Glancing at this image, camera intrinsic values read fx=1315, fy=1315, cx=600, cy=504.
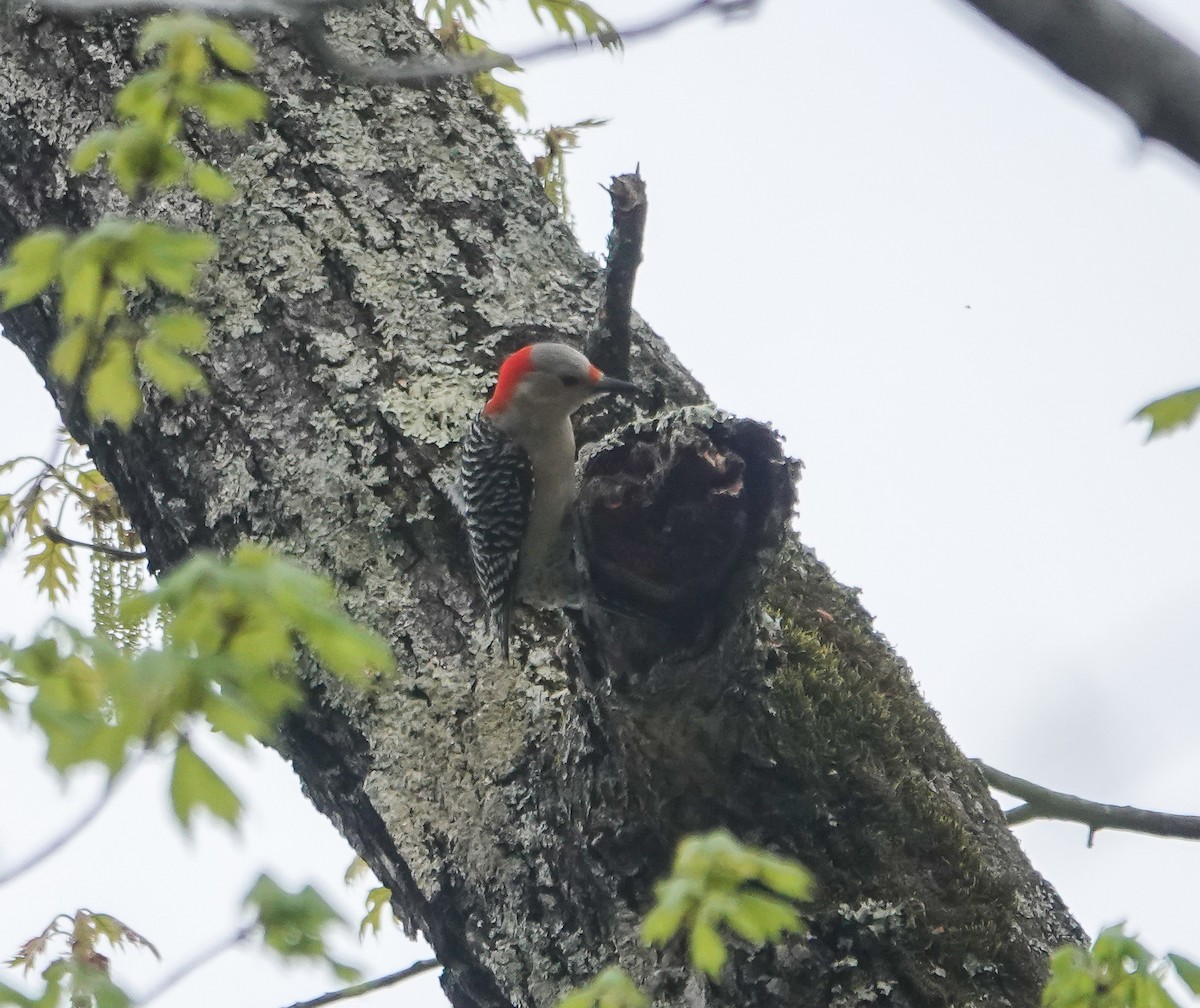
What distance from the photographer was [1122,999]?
7.90ft

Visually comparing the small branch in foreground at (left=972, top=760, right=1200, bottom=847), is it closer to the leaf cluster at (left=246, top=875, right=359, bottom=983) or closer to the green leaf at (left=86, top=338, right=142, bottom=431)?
the leaf cluster at (left=246, top=875, right=359, bottom=983)

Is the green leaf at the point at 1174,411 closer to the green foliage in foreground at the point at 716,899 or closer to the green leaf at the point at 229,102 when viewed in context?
the green foliage in foreground at the point at 716,899

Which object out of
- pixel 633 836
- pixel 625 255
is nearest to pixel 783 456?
pixel 625 255

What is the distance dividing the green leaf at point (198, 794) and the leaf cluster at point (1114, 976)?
159cm

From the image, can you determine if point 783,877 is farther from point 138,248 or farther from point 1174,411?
point 138,248

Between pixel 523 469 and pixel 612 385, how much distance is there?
1230 millimetres

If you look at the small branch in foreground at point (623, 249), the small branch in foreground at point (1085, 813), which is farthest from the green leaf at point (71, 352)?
the small branch in foreground at point (1085, 813)

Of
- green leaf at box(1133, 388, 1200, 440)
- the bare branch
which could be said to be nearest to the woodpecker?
green leaf at box(1133, 388, 1200, 440)

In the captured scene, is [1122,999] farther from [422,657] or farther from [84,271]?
[84,271]

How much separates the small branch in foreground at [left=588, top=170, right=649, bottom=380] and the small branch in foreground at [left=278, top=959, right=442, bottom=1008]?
73.8 inches

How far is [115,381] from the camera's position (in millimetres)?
2477

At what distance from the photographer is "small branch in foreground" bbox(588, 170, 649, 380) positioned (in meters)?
3.09

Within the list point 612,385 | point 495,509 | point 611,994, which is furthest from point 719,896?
point 495,509

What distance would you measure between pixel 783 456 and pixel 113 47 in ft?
8.23
